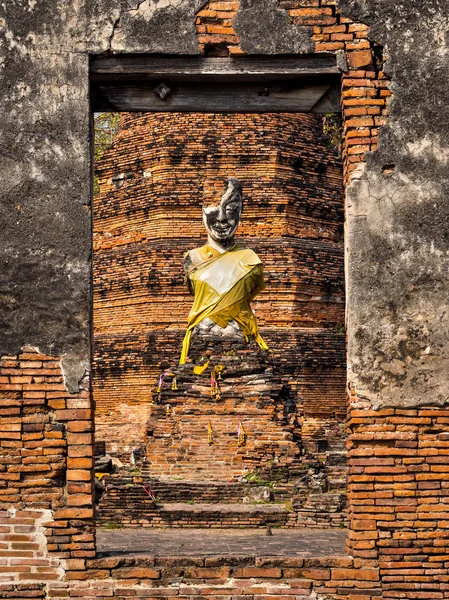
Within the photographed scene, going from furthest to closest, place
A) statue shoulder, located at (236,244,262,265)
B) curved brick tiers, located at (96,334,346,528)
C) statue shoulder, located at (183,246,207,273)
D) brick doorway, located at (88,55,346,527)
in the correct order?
brick doorway, located at (88,55,346,527)
statue shoulder, located at (183,246,207,273)
statue shoulder, located at (236,244,262,265)
curved brick tiers, located at (96,334,346,528)

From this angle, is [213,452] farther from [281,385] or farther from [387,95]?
[387,95]

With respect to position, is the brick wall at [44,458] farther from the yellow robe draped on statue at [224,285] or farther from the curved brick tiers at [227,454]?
the yellow robe draped on statue at [224,285]

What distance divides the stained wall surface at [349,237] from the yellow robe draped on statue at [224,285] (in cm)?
651

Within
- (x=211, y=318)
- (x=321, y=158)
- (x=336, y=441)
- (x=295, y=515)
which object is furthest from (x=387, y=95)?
(x=321, y=158)

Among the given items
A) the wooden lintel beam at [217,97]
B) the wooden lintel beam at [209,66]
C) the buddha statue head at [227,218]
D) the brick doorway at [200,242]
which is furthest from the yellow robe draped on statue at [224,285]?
the wooden lintel beam at [209,66]

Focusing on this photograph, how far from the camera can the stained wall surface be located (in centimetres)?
738

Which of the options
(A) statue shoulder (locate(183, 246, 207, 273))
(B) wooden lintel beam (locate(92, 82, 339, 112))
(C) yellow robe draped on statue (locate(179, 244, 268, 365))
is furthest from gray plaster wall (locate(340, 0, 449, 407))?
(A) statue shoulder (locate(183, 246, 207, 273))

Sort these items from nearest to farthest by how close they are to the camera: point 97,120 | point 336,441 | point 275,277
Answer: point 336,441
point 275,277
point 97,120

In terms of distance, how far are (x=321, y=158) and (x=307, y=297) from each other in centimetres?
239

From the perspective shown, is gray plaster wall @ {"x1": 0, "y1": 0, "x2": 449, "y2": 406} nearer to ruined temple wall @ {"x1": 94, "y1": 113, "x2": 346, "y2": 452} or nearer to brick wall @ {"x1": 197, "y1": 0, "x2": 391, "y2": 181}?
brick wall @ {"x1": 197, "y1": 0, "x2": 391, "y2": 181}

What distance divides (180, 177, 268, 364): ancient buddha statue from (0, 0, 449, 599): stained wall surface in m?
6.53

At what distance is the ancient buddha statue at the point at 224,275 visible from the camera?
14273 mm

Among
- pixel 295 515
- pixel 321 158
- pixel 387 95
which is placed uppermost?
pixel 321 158

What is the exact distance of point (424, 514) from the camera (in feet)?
24.3
